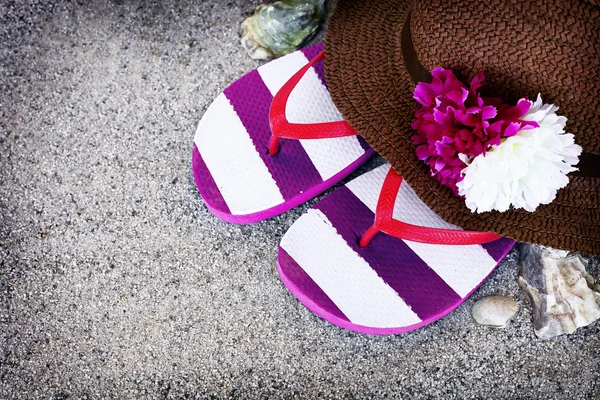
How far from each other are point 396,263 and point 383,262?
0.08ft

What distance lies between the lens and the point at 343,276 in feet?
3.17

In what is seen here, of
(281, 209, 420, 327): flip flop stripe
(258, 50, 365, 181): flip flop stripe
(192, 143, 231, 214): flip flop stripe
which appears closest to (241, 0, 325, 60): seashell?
(258, 50, 365, 181): flip flop stripe

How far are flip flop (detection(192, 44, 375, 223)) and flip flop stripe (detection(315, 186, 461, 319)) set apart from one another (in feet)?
0.24

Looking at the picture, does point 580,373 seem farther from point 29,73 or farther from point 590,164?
point 29,73

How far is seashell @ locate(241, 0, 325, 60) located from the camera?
1.15 metres

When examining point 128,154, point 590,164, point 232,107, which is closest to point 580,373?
point 590,164

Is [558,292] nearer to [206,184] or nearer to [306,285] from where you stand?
[306,285]

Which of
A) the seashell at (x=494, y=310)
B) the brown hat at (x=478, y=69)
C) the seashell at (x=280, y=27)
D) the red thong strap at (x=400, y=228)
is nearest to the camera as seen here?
the brown hat at (x=478, y=69)

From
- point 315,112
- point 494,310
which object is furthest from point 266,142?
point 494,310

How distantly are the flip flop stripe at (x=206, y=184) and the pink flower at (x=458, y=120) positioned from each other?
15.8 inches

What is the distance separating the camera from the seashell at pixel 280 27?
115cm

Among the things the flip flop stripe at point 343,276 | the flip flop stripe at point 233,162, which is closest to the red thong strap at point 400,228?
the flip flop stripe at point 343,276

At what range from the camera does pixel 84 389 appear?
961mm

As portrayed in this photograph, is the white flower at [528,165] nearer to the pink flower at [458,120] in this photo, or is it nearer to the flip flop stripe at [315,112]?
the pink flower at [458,120]
